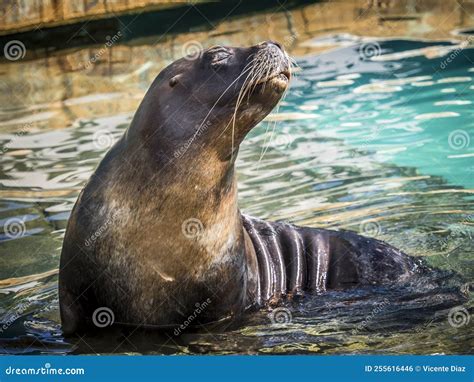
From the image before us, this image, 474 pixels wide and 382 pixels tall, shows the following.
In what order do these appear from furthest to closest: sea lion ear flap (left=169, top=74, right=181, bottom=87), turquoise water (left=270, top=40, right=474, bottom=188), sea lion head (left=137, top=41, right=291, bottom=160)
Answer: turquoise water (left=270, top=40, right=474, bottom=188) < sea lion ear flap (left=169, top=74, right=181, bottom=87) < sea lion head (left=137, top=41, right=291, bottom=160)

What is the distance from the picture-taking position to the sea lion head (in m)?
5.01

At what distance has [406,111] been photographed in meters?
11.4

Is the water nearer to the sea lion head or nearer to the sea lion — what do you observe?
the sea lion

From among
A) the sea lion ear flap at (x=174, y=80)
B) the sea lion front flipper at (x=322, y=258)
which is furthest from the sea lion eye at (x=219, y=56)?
the sea lion front flipper at (x=322, y=258)

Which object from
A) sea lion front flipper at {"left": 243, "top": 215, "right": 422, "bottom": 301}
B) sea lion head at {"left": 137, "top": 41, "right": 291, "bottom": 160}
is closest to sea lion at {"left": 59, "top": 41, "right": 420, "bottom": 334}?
sea lion head at {"left": 137, "top": 41, "right": 291, "bottom": 160}

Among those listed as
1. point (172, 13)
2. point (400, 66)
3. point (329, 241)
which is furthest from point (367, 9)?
point (329, 241)

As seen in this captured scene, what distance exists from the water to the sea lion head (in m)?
1.01

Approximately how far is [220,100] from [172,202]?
22.5 inches

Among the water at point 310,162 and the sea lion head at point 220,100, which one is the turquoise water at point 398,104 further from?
the sea lion head at point 220,100

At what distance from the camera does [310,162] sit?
919cm

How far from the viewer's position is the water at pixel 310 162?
205 inches

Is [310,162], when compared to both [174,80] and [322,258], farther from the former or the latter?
[174,80]

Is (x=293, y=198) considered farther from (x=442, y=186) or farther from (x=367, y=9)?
(x=367, y=9)

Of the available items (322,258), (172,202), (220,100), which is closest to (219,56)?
(220,100)
